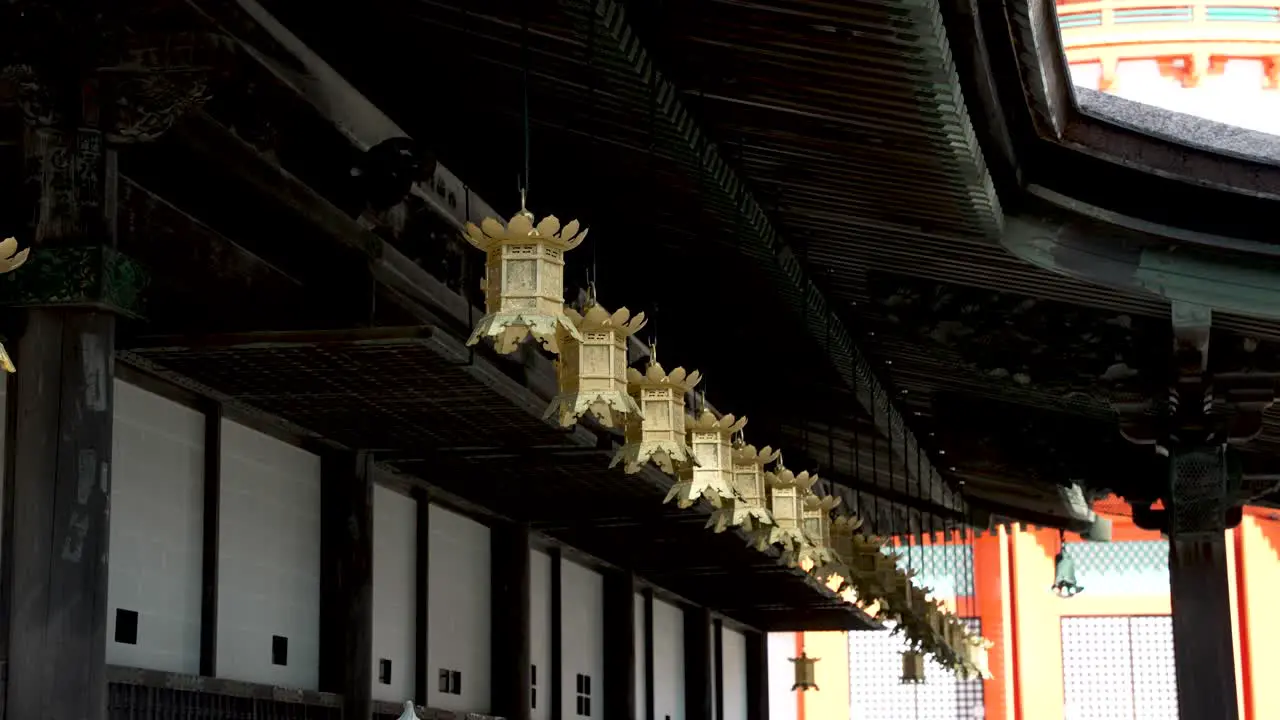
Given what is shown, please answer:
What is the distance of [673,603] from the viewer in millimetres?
24719

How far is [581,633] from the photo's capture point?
20.1 m

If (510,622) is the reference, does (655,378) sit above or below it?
above

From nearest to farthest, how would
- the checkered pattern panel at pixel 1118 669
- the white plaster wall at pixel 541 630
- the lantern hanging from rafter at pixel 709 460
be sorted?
the lantern hanging from rafter at pixel 709 460
the white plaster wall at pixel 541 630
the checkered pattern panel at pixel 1118 669

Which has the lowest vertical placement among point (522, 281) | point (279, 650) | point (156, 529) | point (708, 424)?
point (279, 650)

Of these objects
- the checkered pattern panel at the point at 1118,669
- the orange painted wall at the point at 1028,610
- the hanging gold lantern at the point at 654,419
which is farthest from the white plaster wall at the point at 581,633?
the checkered pattern panel at the point at 1118,669

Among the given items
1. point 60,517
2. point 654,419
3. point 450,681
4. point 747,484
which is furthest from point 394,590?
point 60,517

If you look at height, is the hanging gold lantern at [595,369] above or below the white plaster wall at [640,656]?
above

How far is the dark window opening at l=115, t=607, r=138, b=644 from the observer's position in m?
10.2

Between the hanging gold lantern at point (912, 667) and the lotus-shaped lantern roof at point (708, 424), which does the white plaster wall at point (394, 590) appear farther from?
the hanging gold lantern at point (912, 667)

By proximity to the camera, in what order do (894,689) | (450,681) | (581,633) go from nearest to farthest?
(450,681) → (581,633) → (894,689)

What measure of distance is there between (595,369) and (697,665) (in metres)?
16.8

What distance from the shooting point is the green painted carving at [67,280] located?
7.92 m

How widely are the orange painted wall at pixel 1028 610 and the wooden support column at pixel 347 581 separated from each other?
918 inches

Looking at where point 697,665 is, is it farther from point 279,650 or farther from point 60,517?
point 60,517
